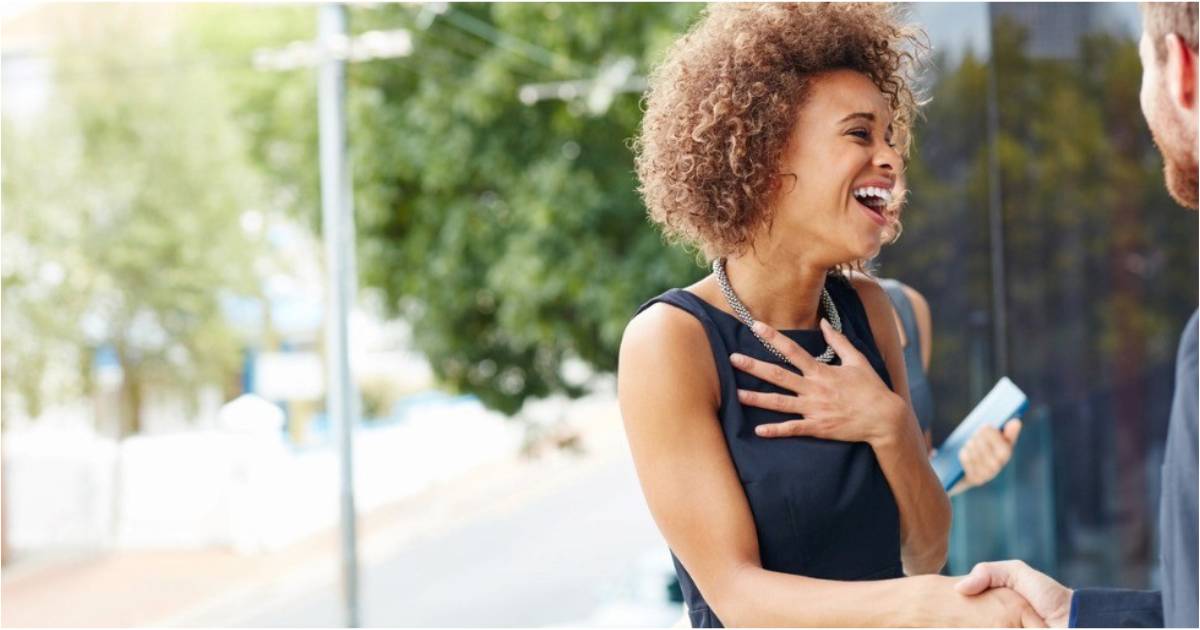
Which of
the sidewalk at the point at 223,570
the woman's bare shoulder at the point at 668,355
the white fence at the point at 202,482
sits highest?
the woman's bare shoulder at the point at 668,355

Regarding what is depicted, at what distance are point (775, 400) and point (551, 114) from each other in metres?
5.03

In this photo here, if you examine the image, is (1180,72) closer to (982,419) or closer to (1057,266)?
(982,419)

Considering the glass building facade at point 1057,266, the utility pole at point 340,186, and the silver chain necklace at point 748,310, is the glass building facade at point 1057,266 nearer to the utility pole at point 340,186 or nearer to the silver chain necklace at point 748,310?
the silver chain necklace at point 748,310

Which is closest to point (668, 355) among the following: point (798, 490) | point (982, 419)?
point (798, 490)

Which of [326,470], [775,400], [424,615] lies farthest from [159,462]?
[775,400]

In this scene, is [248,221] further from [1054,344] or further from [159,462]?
[1054,344]

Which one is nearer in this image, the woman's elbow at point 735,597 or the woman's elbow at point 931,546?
the woman's elbow at point 735,597

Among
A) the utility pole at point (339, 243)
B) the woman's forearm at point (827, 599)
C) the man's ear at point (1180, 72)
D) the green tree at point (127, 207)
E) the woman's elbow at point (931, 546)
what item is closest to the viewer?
the man's ear at point (1180, 72)

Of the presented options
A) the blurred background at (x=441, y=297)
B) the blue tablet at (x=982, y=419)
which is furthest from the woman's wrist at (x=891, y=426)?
the blurred background at (x=441, y=297)

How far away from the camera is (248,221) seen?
10.7m

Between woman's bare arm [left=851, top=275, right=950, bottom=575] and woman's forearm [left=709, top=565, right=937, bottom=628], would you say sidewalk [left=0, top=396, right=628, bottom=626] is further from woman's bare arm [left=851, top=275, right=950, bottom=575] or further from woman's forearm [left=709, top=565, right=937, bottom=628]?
woman's forearm [left=709, top=565, right=937, bottom=628]

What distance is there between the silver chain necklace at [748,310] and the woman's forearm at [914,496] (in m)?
0.08

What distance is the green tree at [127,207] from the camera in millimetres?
9180

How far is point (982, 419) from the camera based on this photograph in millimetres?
1628
